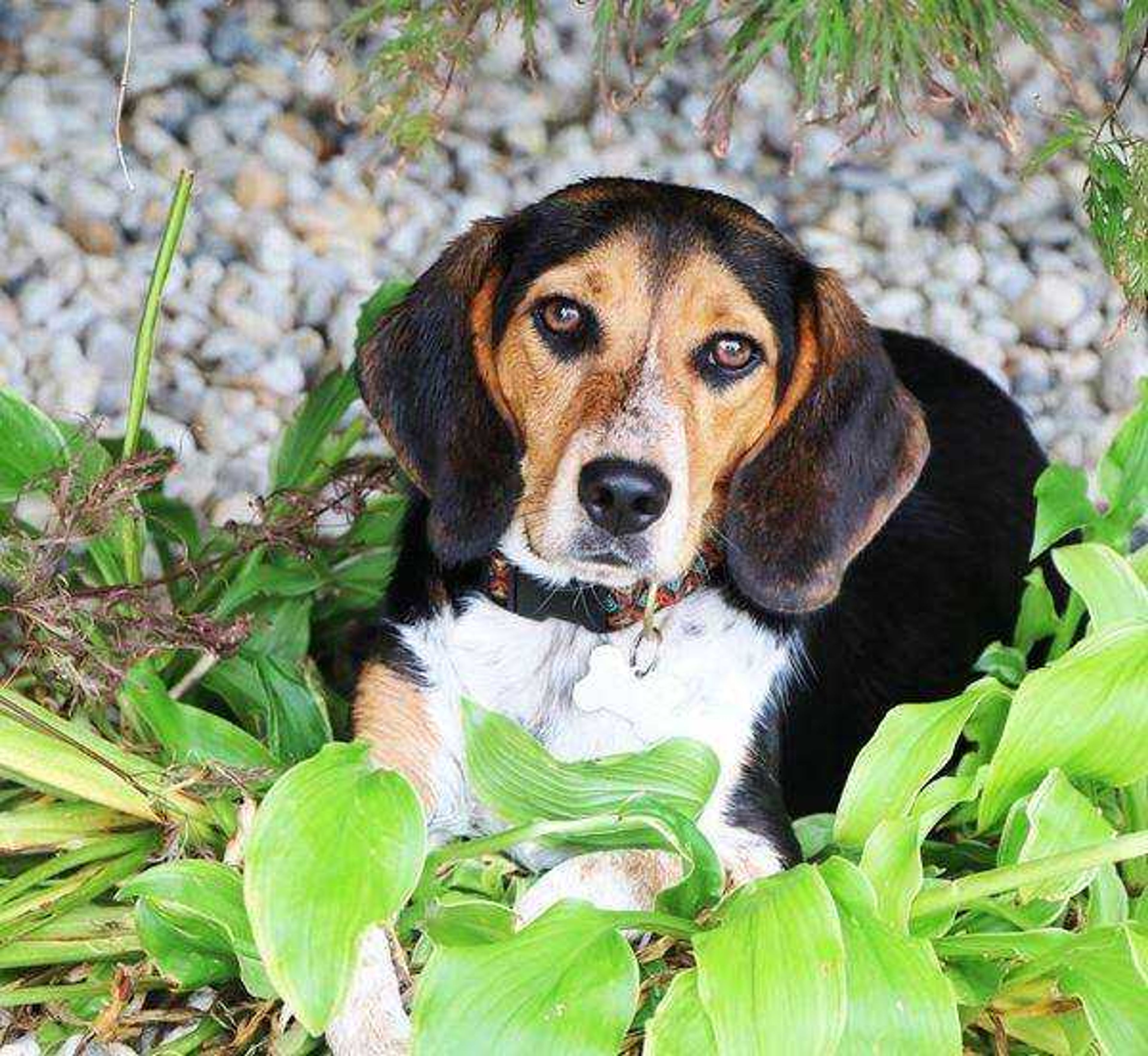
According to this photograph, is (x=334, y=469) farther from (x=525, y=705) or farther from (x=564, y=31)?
(x=564, y=31)

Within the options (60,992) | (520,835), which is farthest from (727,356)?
(60,992)

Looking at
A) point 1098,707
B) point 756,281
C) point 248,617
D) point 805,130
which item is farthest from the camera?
point 805,130

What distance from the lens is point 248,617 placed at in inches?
163

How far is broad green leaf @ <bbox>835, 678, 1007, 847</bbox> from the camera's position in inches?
139

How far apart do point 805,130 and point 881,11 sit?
1.98m

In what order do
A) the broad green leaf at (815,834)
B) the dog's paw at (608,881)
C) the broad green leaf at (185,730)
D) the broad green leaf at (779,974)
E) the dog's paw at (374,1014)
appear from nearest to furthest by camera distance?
the broad green leaf at (779,974), the dog's paw at (374,1014), the dog's paw at (608,881), the broad green leaf at (185,730), the broad green leaf at (815,834)

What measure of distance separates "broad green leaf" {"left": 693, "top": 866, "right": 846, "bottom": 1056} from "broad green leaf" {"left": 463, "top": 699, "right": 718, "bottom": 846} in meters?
0.25

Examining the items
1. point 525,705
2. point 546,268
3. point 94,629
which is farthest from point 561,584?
point 94,629

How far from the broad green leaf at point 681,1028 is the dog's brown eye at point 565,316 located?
1.02 meters

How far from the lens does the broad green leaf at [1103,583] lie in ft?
12.3

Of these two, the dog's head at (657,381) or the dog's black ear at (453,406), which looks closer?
the dog's head at (657,381)

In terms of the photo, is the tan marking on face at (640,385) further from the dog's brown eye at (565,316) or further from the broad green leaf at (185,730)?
the broad green leaf at (185,730)

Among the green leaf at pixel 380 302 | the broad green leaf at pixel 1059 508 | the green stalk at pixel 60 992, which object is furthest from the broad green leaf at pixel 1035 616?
the green stalk at pixel 60 992

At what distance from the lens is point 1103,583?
149 inches
